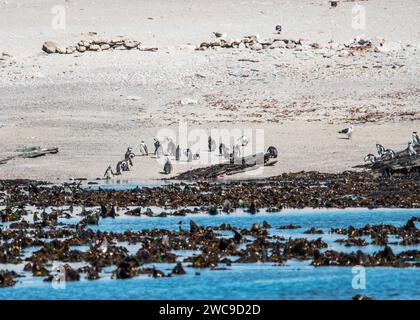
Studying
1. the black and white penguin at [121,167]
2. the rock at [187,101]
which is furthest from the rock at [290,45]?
the black and white penguin at [121,167]

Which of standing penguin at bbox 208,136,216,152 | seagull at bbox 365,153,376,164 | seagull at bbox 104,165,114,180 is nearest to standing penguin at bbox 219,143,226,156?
standing penguin at bbox 208,136,216,152

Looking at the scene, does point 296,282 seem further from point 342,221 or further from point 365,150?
point 365,150

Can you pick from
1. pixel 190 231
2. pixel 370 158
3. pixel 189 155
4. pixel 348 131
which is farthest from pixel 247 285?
pixel 348 131

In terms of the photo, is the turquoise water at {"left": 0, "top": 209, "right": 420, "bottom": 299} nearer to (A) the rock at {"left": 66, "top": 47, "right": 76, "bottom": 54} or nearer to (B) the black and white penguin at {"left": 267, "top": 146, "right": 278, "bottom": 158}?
(B) the black and white penguin at {"left": 267, "top": 146, "right": 278, "bottom": 158}

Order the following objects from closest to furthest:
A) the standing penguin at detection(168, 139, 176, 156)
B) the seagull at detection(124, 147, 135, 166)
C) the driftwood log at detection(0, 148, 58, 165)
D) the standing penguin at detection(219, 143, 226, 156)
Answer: the seagull at detection(124, 147, 135, 166) < the standing penguin at detection(219, 143, 226, 156) < the standing penguin at detection(168, 139, 176, 156) < the driftwood log at detection(0, 148, 58, 165)

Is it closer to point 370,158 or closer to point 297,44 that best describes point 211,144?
point 370,158
